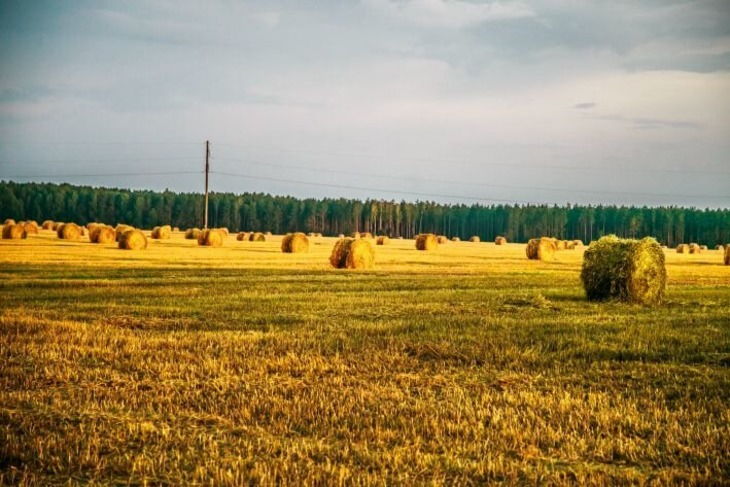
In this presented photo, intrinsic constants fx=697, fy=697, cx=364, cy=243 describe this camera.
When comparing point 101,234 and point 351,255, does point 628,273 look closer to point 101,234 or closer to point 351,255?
point 351,255

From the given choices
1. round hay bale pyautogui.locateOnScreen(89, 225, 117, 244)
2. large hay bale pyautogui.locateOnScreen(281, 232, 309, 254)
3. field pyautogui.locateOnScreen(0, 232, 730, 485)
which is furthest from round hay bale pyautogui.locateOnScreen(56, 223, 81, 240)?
field pyautogui.locateOnScreen(0, 232, 730, 485)

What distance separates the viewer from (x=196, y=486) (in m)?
5.70

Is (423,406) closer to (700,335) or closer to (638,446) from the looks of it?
(638,446)

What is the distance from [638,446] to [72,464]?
17.4 ft

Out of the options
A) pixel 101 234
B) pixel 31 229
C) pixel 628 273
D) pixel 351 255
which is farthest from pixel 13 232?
pixel 628 273

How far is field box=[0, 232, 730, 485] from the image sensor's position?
6.22 metres

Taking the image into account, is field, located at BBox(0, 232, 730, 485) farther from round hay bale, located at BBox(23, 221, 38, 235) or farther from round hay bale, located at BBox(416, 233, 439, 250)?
round hay bale, located at BBox(23, 221, 38, 235)

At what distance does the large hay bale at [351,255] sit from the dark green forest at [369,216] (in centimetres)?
13168

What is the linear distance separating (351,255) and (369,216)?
13620cm

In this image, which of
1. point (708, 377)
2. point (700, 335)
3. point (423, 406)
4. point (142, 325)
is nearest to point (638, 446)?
point (423, 406)

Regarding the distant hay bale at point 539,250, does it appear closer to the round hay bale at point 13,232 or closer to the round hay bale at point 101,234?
the round hay bale at point 101,234

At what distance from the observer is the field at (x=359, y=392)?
6223mm

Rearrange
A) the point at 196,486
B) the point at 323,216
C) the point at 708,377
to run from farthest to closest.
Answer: the point at 323,216 → the point at 708,377 → the point at 196,486

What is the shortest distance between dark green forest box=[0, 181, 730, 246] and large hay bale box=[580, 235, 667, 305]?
14406cm
